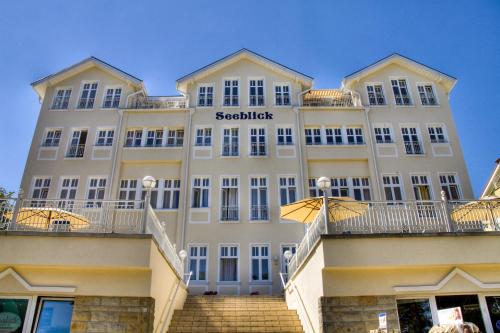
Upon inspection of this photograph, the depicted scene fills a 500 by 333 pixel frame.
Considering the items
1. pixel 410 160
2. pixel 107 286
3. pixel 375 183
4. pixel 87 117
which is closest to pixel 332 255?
pixel 107 286

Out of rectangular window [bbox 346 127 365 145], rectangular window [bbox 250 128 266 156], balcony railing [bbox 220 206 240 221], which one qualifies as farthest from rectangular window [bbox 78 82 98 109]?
rectangular window [bbox 346 127 365 145]

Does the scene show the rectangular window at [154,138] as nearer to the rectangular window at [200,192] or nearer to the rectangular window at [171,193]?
the rectangular window at [171,193]

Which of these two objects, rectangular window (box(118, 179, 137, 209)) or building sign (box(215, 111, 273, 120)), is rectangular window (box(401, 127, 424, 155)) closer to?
building sign (box(215, 111, 273, 120))

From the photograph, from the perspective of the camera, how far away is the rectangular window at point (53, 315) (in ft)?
29.9

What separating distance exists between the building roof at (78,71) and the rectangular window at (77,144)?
3.74 meters

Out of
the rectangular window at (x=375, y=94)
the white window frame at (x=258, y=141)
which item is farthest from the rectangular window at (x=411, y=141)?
the white window frame at (x=258, y=141)

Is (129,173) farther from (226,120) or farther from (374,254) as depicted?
(374,254)

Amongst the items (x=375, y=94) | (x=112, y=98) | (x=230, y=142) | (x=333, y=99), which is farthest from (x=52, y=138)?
(x=375, y=94)

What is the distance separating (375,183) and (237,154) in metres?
6.95

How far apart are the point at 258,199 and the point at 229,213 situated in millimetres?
1560

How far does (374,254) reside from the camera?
9352 millimetres

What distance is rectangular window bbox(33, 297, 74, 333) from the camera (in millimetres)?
9109

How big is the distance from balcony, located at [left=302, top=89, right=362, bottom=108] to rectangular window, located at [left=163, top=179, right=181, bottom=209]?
8.18 m

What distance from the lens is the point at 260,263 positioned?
1777 centimetres
